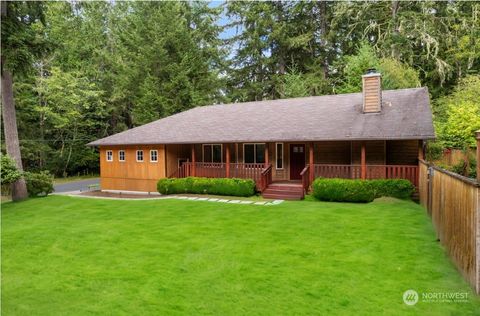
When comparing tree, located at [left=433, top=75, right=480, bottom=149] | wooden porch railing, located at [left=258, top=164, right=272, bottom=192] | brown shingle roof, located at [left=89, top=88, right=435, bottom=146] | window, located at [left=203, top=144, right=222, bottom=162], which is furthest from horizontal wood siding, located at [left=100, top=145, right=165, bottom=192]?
tree, located at [left=433, top=75, right=480, bottom=149]

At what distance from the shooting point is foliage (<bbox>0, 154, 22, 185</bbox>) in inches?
591

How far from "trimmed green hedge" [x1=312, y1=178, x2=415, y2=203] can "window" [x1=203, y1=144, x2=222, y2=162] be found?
624 cm

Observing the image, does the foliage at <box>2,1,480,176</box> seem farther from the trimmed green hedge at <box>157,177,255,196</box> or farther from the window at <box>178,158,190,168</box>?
the trimmed green hedge at <box>157,177,255,196</box>

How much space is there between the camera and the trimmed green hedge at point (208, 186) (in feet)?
47.8

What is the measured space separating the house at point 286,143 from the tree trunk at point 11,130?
391cm

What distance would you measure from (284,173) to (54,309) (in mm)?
12507

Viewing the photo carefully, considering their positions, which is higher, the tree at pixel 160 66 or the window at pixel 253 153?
the tree at pixel 160 66

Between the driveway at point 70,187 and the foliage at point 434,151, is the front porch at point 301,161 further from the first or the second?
the driveway at point 70,187

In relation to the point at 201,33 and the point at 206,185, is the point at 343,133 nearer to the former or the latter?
the point at 206,185

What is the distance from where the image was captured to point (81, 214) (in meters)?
12.1

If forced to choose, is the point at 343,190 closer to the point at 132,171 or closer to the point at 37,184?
the point at 132,171

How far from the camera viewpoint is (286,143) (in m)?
16.0

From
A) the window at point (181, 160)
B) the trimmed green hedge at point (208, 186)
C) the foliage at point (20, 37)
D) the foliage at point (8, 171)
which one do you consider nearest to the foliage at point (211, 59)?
the foliage at point (20, 37)

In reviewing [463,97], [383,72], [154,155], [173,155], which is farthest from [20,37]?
[463,97]
